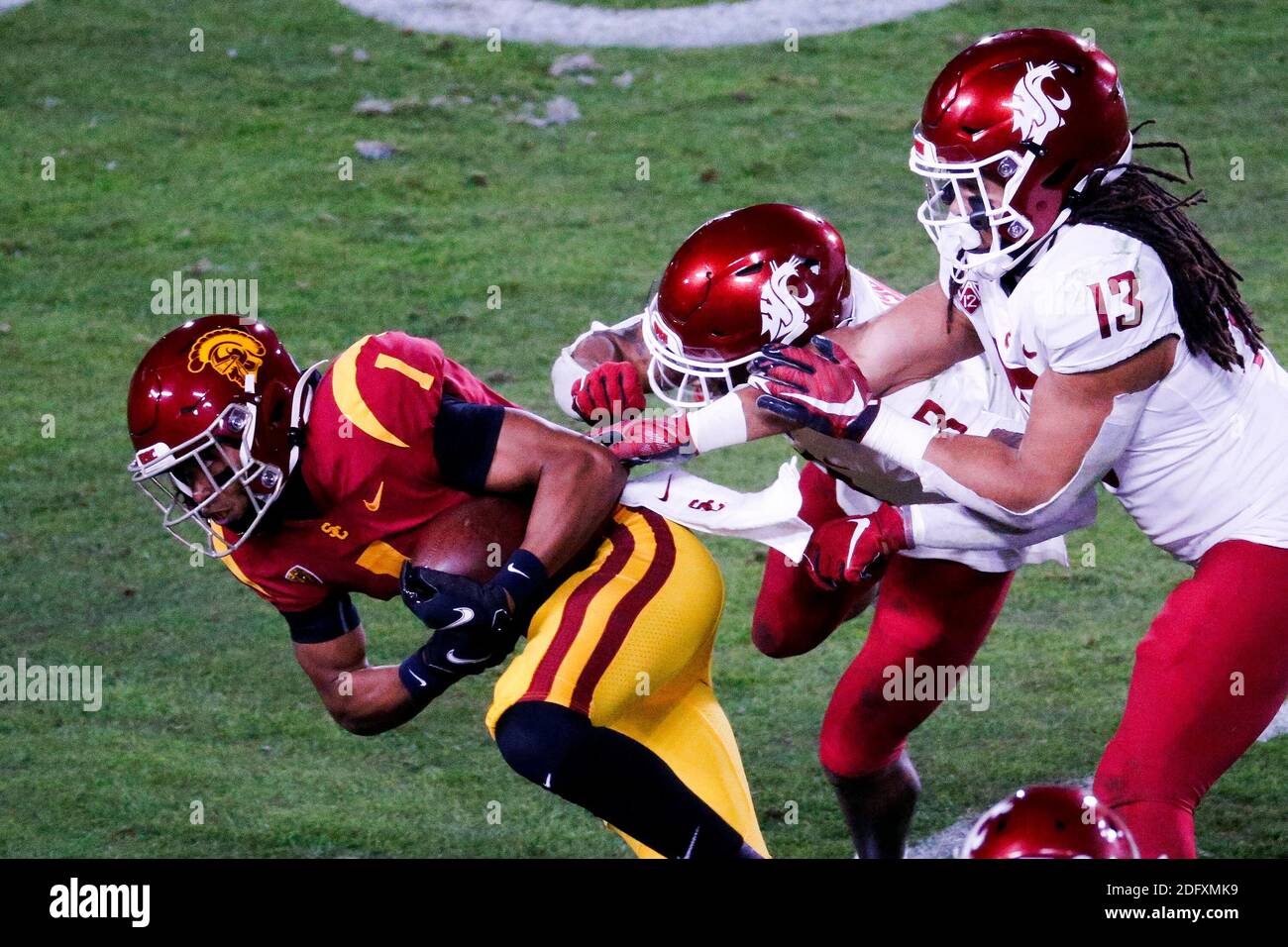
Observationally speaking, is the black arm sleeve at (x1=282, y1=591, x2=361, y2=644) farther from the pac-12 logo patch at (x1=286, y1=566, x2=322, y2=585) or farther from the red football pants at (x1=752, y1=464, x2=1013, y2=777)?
the red football pants at (x1=752, y1=464, x2=1013, y2=777)

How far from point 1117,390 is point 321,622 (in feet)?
5.29

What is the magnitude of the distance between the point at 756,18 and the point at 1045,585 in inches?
207

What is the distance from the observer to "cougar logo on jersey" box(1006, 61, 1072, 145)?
2.94 metres

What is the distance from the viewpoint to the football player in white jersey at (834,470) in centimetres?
335

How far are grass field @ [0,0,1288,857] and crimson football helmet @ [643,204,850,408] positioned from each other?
4.09ft

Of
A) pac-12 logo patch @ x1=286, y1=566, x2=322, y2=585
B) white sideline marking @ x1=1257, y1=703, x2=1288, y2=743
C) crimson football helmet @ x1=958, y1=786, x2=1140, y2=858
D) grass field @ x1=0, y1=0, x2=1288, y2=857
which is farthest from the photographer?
white sideline marking @ x1=1257, y1=703, x2=1288, y2=743

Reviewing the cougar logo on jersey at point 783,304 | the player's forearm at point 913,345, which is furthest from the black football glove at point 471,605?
the player's forearm at point 913,345

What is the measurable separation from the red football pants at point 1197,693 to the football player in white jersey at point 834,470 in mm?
398

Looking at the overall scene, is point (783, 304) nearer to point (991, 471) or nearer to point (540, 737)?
point (991, 471)

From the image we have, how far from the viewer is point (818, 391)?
3.06m

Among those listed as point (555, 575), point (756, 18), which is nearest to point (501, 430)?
point (555, 575)

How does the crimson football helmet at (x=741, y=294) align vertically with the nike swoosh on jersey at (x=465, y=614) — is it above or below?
above

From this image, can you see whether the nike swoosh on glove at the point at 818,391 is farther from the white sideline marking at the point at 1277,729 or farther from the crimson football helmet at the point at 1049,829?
the white sideline marking at the point at 1277,729

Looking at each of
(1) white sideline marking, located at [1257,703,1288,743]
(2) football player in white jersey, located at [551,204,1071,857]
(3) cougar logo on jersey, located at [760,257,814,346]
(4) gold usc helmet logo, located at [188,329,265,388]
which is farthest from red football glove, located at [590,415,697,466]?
(1) white sideline marking, located at [1257,703,1288,743]
